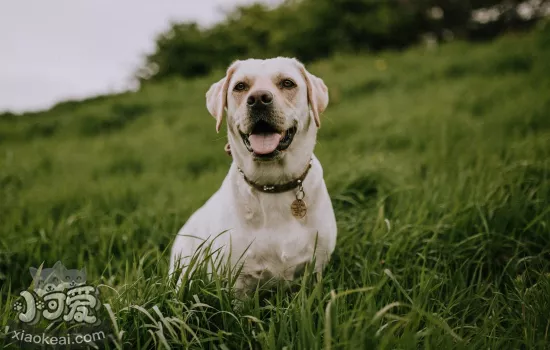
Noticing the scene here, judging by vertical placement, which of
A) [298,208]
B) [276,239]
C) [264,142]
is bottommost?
[276,239]

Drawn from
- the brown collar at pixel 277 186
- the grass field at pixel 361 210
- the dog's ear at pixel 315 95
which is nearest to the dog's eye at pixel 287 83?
the dog's ear at pixel 315 95

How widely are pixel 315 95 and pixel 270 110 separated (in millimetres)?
401

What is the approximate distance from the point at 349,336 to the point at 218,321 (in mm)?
619

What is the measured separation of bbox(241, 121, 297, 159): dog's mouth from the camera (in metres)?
2.25

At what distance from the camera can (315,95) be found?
8.17ft

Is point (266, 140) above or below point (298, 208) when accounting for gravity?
above

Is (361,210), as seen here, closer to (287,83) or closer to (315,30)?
(287,83)

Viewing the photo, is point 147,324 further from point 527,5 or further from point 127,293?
point 527,5

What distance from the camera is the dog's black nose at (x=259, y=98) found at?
87.1 inches

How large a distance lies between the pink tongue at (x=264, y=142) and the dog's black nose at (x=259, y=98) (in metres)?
0.18

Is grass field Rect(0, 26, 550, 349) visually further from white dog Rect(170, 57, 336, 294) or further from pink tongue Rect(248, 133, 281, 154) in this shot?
pink tongue Rect(248, 133, 281, 154)

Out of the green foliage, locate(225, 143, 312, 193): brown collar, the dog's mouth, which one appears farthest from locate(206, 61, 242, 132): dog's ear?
the green foliage

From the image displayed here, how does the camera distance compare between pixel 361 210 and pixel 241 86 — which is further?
pixel 361 210

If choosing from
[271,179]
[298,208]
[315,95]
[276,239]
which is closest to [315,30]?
[315,95]
